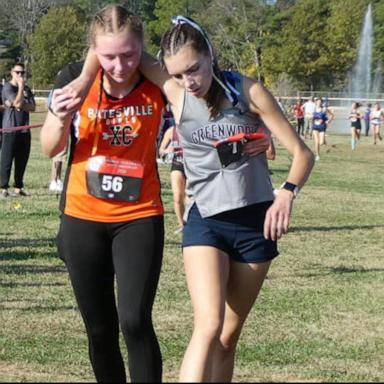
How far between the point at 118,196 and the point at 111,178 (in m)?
0.11

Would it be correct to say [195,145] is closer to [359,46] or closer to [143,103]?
[143,103]

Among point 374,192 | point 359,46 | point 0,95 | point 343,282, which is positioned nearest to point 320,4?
point 359,46

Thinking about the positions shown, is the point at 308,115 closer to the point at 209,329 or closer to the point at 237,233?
the point at 237,233

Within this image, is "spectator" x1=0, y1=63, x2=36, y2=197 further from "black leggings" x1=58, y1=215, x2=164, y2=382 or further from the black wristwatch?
the black wristwatch

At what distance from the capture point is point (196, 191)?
15.3 ft

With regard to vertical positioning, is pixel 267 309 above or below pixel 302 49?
below

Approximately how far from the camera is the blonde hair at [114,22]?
435 centimetres

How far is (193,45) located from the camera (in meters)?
4.32

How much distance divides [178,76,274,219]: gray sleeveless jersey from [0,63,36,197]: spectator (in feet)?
35.3

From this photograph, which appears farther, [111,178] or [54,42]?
[54,42]

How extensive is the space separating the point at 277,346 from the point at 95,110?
285 cm

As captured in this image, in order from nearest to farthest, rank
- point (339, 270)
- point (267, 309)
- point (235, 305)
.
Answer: point (235, 305) → point (267, 309) → point (339, 270)

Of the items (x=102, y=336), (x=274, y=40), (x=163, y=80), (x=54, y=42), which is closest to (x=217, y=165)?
(x=163, y=80)

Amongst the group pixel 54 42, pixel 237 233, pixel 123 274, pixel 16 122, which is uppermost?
pixel 54 42
